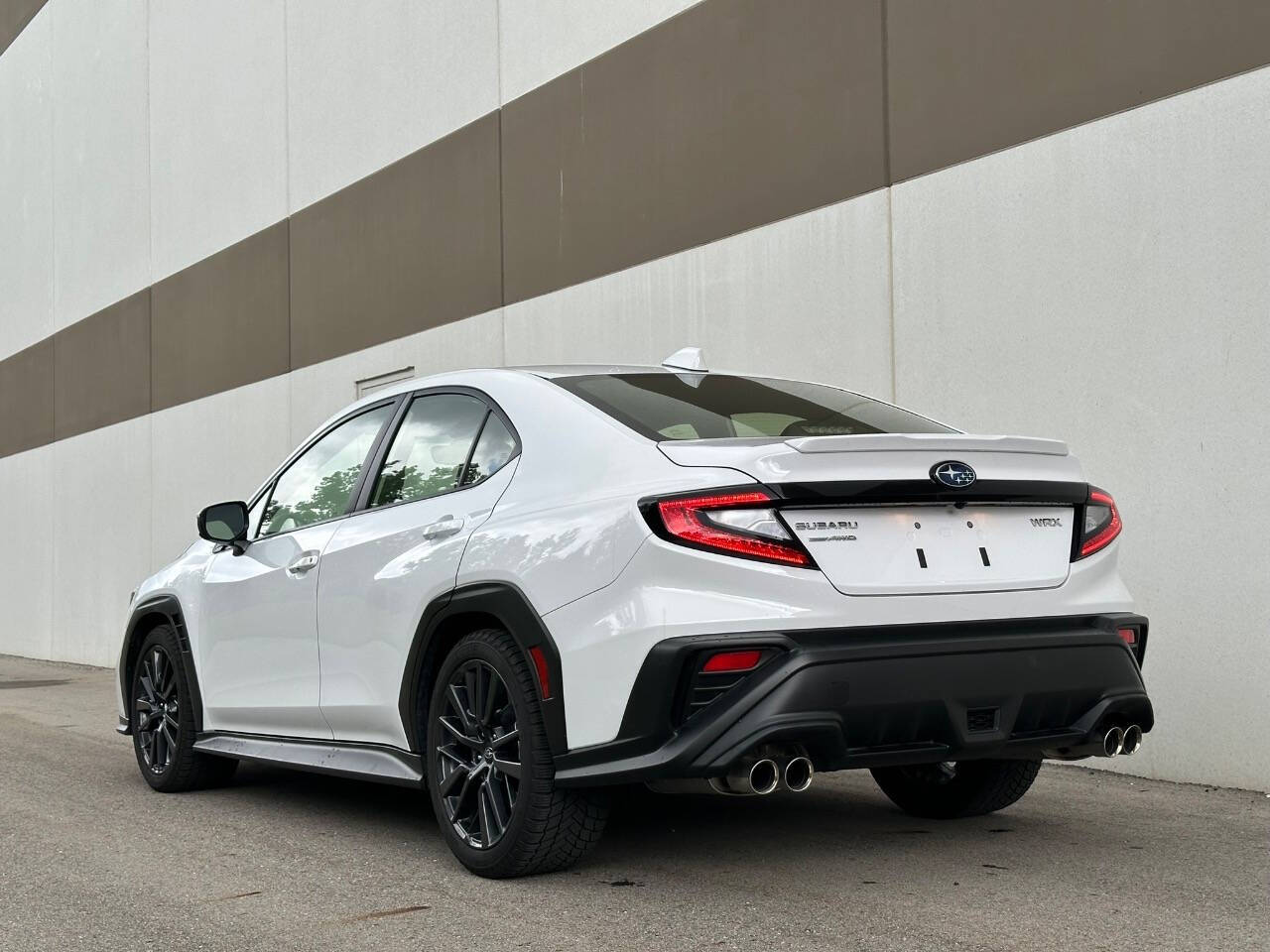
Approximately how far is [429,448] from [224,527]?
4.93 feet

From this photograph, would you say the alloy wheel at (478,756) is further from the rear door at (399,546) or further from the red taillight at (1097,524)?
the red taillight at (1097,524)

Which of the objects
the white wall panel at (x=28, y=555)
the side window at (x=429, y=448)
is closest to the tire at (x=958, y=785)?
the side window at (x=429, y=448)

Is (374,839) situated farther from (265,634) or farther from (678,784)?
(678,784)

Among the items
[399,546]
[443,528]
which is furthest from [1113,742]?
[399,546]

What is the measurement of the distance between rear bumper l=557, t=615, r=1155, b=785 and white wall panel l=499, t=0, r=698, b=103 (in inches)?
270

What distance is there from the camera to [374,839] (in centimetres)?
531

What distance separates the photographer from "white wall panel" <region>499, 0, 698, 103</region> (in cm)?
1032

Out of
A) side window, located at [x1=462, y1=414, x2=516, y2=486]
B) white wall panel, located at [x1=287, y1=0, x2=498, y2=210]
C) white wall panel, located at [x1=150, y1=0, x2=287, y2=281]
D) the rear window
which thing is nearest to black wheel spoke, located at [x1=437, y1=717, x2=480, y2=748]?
side window, located at [x1=462, y1=414, x2=516, y2=486]

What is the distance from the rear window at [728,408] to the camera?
4.56m

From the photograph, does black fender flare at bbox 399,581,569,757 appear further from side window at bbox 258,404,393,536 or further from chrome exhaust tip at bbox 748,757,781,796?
side window at bbox 258,404,393,536

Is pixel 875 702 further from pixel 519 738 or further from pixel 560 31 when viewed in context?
pixel 560 31

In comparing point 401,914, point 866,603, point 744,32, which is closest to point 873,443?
point 866,603

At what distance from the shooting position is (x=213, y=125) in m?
16.4

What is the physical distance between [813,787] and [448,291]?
7.20m
